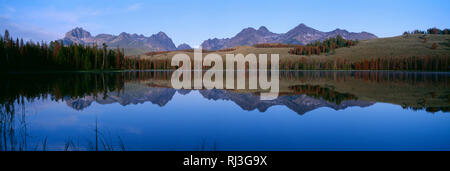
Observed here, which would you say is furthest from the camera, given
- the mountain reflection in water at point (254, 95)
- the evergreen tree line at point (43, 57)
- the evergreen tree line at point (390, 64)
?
the evergreen tree line at point (390, 64)

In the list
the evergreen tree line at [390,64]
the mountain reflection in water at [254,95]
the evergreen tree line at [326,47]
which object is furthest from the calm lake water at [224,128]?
the evergreen tree line at [326,47]

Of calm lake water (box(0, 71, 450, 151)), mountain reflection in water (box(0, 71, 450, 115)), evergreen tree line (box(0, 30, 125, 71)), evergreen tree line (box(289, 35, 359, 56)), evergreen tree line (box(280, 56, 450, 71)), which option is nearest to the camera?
calm lake water (box(0, 71, 450, 151))

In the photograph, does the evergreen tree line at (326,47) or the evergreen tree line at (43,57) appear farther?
the evergreen tree line at (326,47)

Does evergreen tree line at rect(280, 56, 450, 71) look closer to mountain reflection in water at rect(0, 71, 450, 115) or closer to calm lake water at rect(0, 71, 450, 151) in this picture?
mountain reflection in water at rect(0, 71, 450, 115)

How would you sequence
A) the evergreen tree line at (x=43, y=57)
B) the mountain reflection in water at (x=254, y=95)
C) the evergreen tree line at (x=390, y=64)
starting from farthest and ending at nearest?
the evergreen tree line at (x=390, y=64)
the evergreen tree line at (x=43, y=57)
the mountain reflection in water at (x=254, y=95)

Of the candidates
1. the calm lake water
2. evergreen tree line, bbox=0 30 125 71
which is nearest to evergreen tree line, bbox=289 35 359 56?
evergreen tree line, bbox=0 30 125 71

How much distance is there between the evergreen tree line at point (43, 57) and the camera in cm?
5858

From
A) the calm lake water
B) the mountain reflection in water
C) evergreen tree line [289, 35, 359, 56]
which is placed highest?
evergreen tree line [289, 35, 359, 56]

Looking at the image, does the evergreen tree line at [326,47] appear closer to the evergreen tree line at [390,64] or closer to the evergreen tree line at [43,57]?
the evergreen tree line at [390,64]

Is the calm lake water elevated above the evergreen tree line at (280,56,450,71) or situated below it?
below

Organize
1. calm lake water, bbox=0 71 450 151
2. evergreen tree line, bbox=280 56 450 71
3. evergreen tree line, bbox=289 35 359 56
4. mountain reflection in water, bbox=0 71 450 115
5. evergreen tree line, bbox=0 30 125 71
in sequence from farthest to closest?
evergreen tree line, bbox=289 35 359 56, evergreen tree line, bbox=280 56 450 71, evergreen tree line, bbox=0 30 125 71, mountain reflection in water, bbox=0 71 450 115, calm lake water, bbox=0 71 450 151

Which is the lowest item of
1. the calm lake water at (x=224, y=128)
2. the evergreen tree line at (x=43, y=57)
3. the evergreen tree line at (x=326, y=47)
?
the calm lake water at (x=224, y=128)

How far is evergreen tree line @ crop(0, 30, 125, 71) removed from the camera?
58.6m

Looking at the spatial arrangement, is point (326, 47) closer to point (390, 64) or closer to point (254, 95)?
point (390, 64)
